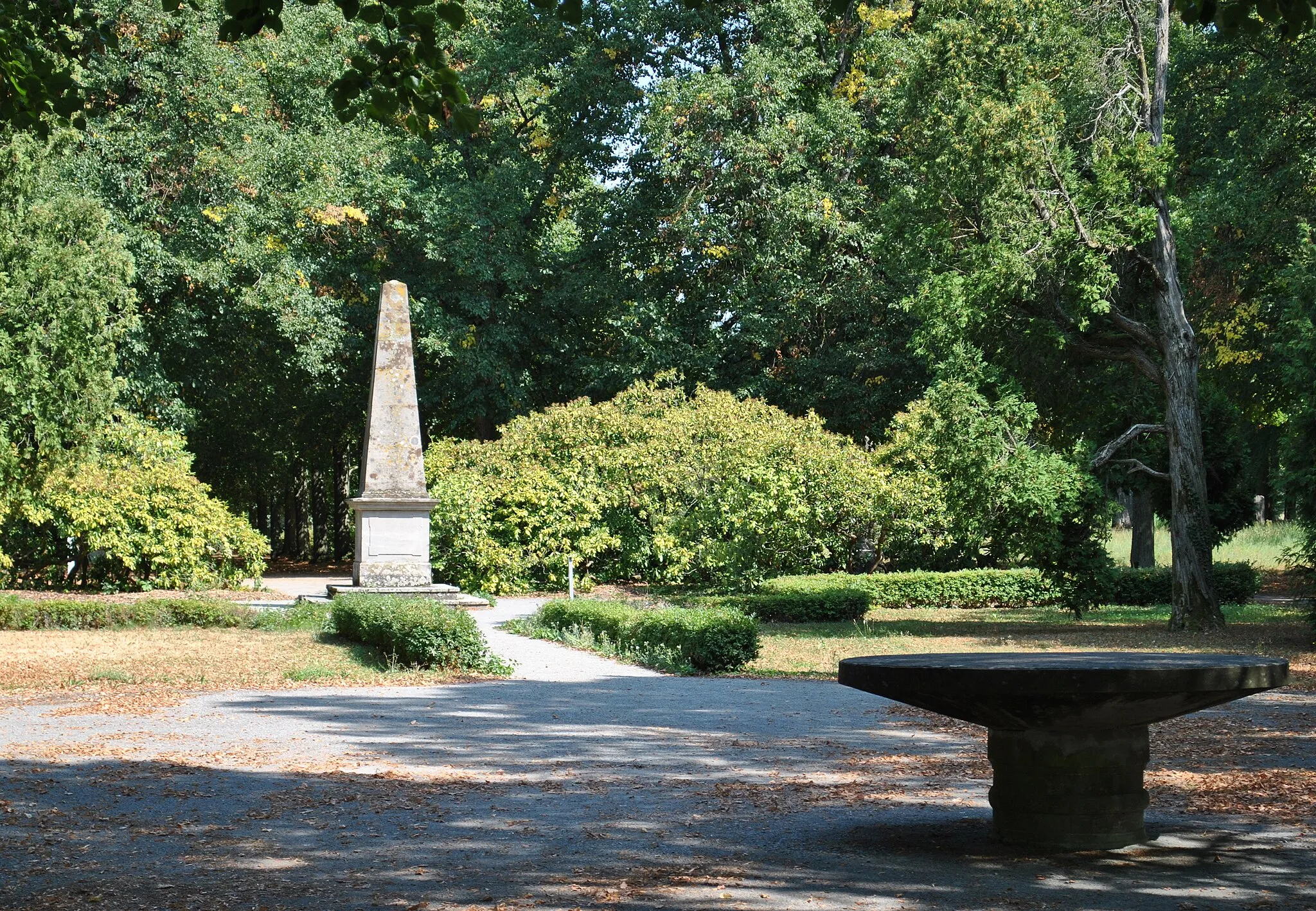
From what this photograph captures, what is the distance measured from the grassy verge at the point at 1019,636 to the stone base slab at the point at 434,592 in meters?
5.11

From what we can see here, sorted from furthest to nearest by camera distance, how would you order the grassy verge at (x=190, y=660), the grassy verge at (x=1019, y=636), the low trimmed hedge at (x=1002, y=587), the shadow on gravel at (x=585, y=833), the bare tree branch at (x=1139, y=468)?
the low trimmed hedge at (x=1002, y=587) → the bare tree branch at (x=1139, y=468) → the grassy verge at (x=1019, y=636) → the grassy verge at (x=190, y=660) → the shadow on gravel at (x=585, y=833)

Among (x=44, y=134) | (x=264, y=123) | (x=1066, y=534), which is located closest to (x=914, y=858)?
(x=44, y=134)

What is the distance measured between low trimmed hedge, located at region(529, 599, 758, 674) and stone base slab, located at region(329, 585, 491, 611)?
189 inches

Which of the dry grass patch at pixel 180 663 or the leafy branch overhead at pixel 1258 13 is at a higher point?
the leafy branch overhead at pixel 1258 13

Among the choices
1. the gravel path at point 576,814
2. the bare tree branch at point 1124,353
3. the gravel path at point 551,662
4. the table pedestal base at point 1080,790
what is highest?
the bare tree branch at point 1124,353

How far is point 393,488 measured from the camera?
859 inches

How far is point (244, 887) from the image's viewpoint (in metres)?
5.18

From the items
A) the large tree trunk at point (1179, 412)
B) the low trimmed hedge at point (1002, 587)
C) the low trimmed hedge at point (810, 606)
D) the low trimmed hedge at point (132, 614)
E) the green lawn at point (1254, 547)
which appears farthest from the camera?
the green lawn at point (1254, 547)

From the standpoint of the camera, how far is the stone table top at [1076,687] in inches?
211

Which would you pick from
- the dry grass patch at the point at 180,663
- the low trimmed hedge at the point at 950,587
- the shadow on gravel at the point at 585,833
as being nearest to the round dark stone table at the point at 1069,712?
the shadow on gravel at the point at 585,833

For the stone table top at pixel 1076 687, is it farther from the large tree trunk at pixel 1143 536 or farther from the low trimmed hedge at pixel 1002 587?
the large tree trunk at pixel 1143 536

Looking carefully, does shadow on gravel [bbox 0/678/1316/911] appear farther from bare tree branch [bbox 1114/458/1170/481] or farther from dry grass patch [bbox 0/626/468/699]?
bare tree branch [bbox 1114/458/1170/481]

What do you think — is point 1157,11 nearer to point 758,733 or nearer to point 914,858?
point 758,733

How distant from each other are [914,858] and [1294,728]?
5.74 metres
